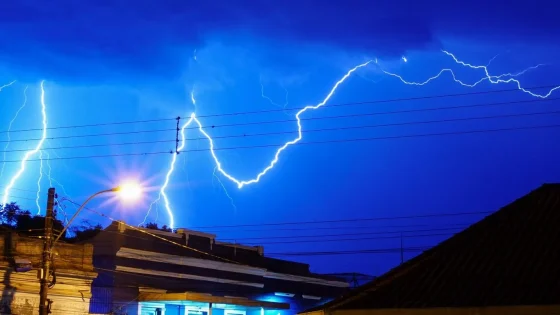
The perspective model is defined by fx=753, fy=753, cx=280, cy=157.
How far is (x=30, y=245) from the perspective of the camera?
24.0 meters

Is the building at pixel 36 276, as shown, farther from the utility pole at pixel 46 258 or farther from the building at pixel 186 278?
the building at pixel 186 278

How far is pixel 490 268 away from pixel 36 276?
15306 millimetres

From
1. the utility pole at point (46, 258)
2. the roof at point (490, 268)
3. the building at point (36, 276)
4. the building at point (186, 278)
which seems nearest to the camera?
the roof at point (490, 268)

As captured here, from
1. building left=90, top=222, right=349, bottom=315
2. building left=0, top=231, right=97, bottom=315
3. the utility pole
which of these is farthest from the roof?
building left=90, top=222, right=349, bottom=315

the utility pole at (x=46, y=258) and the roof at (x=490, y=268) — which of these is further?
the utility pole at (x=46, y=258)

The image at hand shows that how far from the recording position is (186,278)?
33812mm

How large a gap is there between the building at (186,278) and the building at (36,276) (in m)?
5.21

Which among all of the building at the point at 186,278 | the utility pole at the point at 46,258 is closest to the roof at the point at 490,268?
the utility pole at the point at 46,258

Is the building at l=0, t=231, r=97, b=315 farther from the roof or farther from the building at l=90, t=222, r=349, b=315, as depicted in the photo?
the roof

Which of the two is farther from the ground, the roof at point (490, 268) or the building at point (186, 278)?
the building at point (186, 278)

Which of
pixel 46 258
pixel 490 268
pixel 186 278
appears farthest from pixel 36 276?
pixel 490 268

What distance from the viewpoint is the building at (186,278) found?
3092 centimetres

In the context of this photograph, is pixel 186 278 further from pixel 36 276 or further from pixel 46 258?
pixel 46 258

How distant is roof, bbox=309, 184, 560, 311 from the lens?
12492mm
